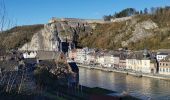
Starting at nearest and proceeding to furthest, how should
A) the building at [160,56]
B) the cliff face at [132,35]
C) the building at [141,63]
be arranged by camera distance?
the building at [141,63] → the building at [160,56] → the cliff face at [132,35]

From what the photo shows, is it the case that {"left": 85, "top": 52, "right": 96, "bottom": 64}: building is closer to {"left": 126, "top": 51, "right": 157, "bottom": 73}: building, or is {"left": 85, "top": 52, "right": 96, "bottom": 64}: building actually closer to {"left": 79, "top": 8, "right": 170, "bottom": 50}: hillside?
{"left": 79, "top": 8, "right": 170, "bottom": 50}: hillside

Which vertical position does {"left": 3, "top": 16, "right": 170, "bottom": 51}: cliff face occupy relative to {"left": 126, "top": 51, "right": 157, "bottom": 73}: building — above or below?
above

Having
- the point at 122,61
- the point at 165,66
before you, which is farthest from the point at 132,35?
the point at 165,66

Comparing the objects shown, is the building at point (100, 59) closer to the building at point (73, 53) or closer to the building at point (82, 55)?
the building at point (82, 55)

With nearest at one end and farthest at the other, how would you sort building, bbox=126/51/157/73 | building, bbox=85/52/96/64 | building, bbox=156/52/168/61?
building, bbox=126/51/157/73 → building, bbox=156/52/168/61 → building, bbox=85/52/96/64

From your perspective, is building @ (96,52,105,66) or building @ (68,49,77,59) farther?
building @ (68,49,77,59)

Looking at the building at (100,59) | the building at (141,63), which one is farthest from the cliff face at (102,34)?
the building at (141,63)

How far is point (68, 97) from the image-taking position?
60.6 feet

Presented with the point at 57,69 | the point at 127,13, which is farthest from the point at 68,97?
the point at 127,13

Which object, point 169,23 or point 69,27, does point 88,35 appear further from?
point 169,23

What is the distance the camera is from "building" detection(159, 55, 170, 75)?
3281 centimetres

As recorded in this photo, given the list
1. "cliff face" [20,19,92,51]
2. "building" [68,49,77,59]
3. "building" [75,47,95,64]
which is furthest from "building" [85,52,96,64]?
"cliff face" [20,19,92,51]

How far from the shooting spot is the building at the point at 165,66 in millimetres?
32812

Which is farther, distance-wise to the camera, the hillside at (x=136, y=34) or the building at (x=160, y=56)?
the hillside at (x=136, y=34)
